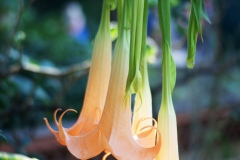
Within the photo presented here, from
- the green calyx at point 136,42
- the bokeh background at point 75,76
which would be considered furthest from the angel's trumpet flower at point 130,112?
the bokeh background at point 75,76

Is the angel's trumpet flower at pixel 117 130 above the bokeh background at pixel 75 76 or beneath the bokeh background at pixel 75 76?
above

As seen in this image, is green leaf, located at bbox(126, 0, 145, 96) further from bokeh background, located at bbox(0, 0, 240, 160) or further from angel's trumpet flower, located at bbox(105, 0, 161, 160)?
bokeh background, located at bbox(0, 0, 240, 160)

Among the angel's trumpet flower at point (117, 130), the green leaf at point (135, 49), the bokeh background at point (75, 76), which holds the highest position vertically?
the green leaf at point (135, 49)

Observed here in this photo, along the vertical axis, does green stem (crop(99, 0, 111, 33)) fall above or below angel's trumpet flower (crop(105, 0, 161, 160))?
above

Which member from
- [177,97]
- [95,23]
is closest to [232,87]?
[177,97]

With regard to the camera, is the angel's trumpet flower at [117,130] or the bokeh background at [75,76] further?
the bokeh background at [75,76]

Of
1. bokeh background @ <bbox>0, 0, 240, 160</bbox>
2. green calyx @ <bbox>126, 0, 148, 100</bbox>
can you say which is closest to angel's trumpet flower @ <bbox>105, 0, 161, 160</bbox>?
green calyx @ <bbox>126, 0, 148, 100</bbox>

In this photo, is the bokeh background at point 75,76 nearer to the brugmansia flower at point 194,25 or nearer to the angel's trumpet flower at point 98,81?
the angel's trumpet flower at point 98,81
